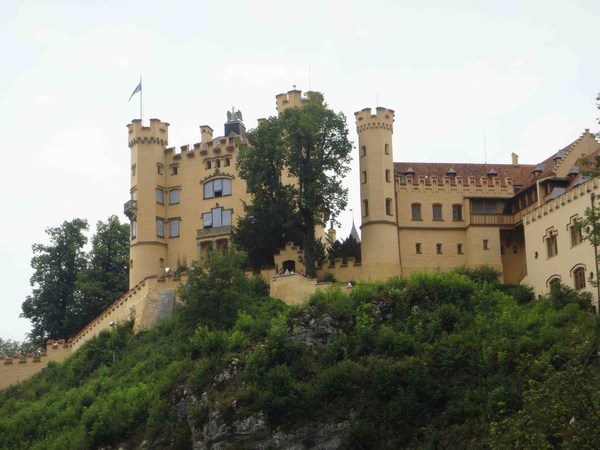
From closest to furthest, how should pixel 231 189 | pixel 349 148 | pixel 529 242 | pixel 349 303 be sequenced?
pixel 349 303, pixel 529 242, pixel 349 148, pixel 231 189

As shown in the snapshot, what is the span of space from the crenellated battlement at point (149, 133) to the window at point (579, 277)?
32470 millimetres

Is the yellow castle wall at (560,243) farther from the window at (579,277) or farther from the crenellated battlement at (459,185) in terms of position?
the crenellated battlement at (459,185)

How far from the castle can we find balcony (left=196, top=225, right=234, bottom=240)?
2.7 inches

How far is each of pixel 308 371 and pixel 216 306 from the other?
29.7ft

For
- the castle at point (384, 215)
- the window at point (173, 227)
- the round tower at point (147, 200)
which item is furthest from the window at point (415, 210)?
the round tower at point (147, 200)

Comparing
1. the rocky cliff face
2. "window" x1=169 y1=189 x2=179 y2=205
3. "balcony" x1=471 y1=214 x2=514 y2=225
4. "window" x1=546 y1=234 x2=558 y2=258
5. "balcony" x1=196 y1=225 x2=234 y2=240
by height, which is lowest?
the rocky cliff face

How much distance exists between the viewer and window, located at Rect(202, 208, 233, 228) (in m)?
78.1

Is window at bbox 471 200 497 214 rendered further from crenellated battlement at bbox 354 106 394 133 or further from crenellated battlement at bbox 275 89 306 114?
crenellated battlement at bbox 275 89 306 114

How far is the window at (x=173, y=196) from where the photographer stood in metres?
79.7

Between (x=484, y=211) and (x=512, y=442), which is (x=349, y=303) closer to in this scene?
(x=484, y=211)

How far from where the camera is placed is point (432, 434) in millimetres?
51469

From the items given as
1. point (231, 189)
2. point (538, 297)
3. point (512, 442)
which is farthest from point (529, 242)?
point (512, 442)

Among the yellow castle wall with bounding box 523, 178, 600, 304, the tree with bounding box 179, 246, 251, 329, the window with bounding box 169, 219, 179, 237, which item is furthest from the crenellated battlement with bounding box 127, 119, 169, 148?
the yellow castle wall with bounding box 523, 178, 600, 304

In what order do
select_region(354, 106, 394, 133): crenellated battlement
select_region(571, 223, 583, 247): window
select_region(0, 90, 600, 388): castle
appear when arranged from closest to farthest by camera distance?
select_region(571, 223, 583, 247): window
select_region(0, 90, 600, 388): castle
select_region(354, 106, 394, 133): crenellated battlement
